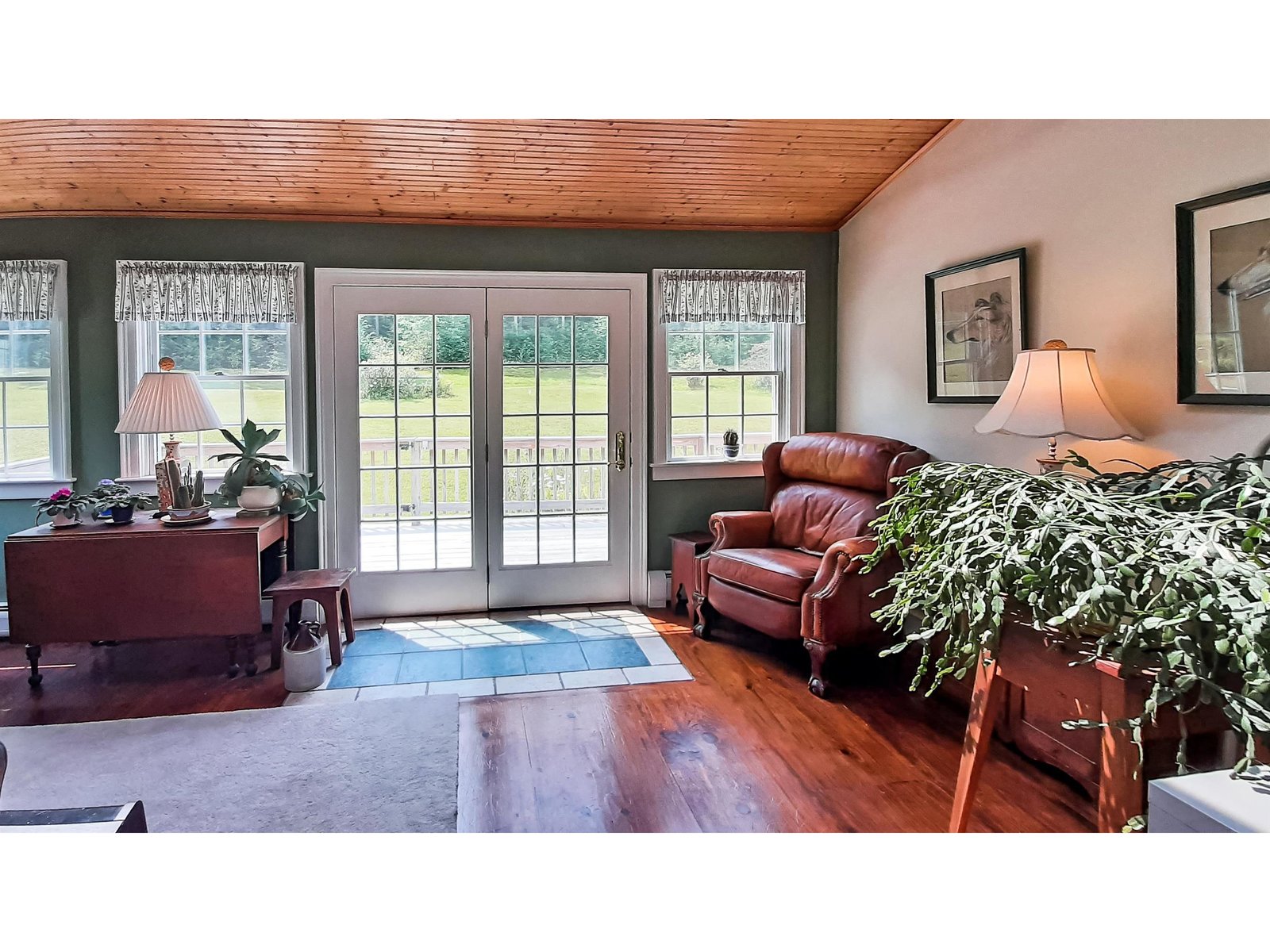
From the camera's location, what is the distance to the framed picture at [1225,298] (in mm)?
2223

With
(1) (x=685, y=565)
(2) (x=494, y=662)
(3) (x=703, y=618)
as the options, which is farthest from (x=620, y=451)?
(2) (x=494, y=662)

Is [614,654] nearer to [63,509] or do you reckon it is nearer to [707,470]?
[707,470]

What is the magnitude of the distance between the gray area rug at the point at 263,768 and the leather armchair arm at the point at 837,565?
1577mm

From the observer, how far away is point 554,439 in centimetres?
448

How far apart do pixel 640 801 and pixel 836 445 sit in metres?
2.29

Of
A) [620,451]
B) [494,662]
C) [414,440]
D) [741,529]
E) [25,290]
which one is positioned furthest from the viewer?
[620,451]

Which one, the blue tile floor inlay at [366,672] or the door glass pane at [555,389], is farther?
the door glass pane at [555,389]

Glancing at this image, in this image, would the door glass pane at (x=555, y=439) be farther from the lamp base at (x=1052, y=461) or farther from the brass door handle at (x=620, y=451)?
the lamp base at (x=1052, y=461)

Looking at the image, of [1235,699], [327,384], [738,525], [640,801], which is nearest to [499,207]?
[327,384]

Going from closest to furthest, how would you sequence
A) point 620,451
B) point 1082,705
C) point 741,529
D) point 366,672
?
1. point 1082,705
2. point 366,672
3. point 741,529
4. point 620,451

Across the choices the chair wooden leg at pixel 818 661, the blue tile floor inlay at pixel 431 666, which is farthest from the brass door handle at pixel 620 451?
the chair wooden leg at pixel 818 661

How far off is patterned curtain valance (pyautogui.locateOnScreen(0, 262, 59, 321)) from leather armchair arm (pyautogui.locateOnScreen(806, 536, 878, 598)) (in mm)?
3964

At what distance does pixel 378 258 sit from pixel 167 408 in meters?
1.35
